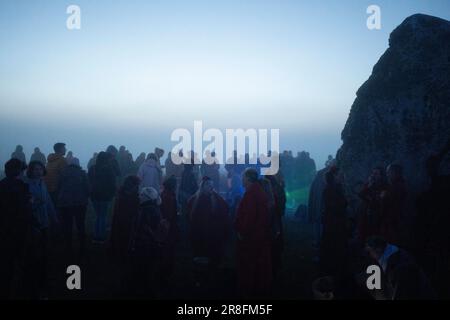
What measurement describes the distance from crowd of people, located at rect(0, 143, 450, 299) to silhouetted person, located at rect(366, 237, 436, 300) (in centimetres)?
1

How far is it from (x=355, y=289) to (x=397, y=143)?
4987 millimetres

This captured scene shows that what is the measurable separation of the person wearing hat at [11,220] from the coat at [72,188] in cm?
246

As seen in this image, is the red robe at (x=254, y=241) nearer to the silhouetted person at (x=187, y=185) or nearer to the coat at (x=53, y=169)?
the silhouetted person at (x=187, y=185)

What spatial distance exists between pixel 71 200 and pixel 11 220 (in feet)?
8.65

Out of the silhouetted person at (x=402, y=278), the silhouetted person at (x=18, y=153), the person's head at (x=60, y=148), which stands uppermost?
the silhouetted person at (x=18, y=153)

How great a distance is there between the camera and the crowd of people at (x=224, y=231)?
4973 millimetres

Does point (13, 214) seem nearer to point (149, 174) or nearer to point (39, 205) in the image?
point (39, 205)

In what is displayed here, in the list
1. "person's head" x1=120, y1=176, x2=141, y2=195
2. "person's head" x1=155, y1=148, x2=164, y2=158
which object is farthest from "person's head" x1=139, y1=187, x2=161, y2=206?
"person's head" x1=155, y1=148, x2=164, y2=158

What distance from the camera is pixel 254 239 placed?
6.00 meters

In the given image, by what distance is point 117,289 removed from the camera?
6098mm

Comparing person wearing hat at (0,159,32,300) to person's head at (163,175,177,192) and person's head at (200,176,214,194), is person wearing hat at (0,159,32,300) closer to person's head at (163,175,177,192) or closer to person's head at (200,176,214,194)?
person's head at (163,175,177,192)

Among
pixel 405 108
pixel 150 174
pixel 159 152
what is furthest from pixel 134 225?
pixel 405 108

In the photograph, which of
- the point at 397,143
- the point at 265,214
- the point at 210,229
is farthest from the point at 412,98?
the point at 210,229

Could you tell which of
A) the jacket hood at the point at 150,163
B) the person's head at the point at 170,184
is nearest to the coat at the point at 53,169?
the jacket hood at the point at 150,163
